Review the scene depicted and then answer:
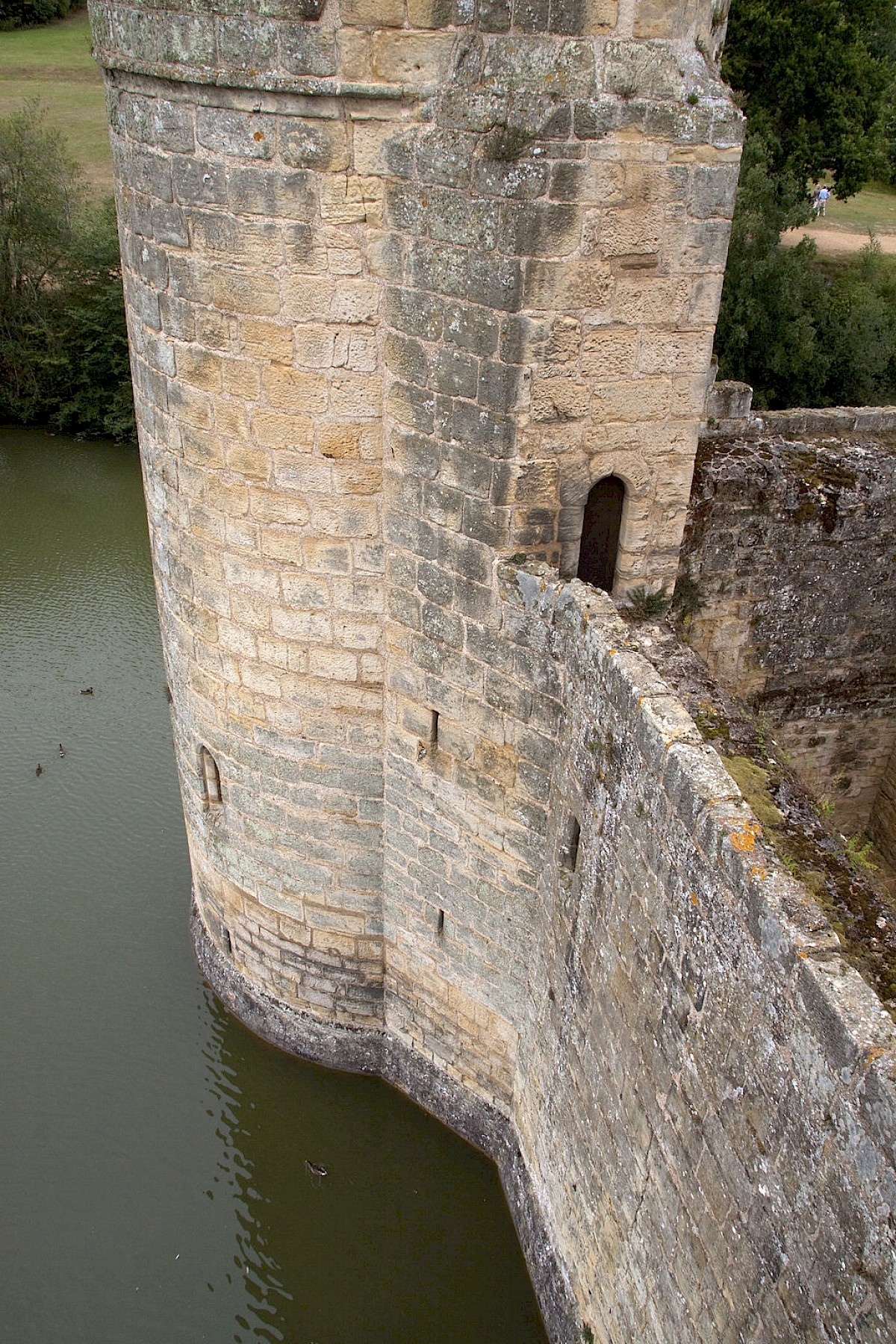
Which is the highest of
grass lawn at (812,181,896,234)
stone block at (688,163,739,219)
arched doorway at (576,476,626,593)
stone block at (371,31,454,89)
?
stone block at (371,31,454,89)

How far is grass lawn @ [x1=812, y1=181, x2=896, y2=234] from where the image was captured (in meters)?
23.9

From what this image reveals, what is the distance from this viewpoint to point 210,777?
19.8ft

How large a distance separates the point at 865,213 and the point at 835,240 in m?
3.24

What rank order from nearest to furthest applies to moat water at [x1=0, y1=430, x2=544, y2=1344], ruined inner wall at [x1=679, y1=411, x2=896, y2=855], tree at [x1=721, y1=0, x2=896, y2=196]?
ruined inner wall at [x1=679, y1=411, x2=896, y2=855] → moat water at [x1=0, y1=430, x2=544, y2=1344] → tree at [x1=721, y1=0, x2=896, y2=196]

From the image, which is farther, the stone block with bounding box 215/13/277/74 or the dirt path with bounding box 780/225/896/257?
the dirt path with bounding box 780/225/896/257

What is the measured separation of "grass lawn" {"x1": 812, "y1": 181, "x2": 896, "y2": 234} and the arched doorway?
21.9m

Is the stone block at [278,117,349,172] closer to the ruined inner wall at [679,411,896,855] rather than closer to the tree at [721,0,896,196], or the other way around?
the ruined inner wall at [679,411,896,855]

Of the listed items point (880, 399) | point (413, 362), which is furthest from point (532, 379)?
point (880, 399)

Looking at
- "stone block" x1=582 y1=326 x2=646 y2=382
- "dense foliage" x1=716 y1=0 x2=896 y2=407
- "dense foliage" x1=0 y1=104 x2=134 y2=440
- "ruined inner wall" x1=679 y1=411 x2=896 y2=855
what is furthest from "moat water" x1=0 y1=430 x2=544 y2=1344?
"dense foliage" x1=716 y1=0 x2=896 y2=407

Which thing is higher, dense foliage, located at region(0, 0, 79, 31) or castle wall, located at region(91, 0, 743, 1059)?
dense foliage, located at region(0, 0, 79, 31)

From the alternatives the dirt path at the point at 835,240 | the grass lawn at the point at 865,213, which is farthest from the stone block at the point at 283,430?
the grass lawn at the point at 865,213

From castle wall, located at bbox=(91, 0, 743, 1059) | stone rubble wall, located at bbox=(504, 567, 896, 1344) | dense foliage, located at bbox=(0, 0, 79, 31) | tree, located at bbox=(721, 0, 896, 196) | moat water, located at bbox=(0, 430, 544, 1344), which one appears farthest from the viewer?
dense foliage, located at bbox=(0, 0, 79, 31)

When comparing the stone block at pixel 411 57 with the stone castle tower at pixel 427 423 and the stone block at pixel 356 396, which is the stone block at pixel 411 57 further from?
the stone block at pixel 356 396

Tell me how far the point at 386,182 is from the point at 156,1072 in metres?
5.54
